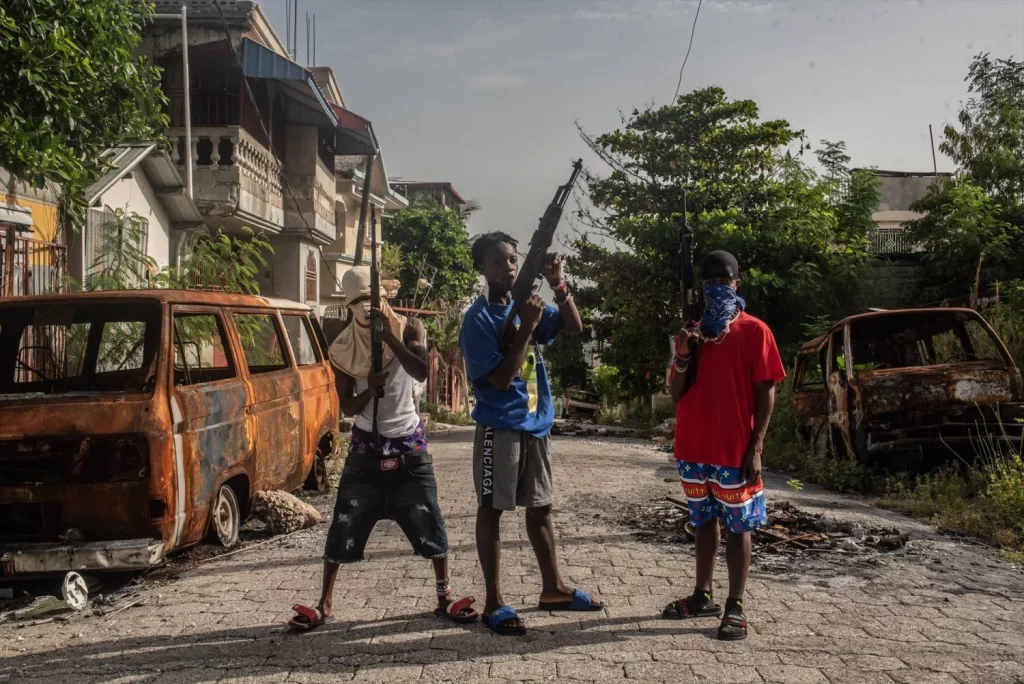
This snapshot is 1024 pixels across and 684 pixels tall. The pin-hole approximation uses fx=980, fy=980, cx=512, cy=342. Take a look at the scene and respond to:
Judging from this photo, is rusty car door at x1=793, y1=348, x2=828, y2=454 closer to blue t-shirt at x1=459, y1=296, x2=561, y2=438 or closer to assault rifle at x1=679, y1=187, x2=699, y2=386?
assault rifle at x1=679, y1=187, x2=699, y2=386

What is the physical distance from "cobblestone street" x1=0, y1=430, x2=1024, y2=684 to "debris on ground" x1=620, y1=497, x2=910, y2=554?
0.17 metres

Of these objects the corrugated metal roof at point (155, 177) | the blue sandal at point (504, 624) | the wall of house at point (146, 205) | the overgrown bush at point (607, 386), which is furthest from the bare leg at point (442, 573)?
the overgrown bush at point (607, 386)

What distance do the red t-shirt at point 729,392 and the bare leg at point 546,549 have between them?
0.73 meters

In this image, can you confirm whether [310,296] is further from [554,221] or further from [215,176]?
[554,221]

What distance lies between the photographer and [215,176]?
54.2 ft

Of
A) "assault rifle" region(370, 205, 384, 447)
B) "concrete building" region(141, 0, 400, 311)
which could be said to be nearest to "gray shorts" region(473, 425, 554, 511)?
"assault rifle" region(370, 205, 384, 447)

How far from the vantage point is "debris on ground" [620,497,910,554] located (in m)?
6.32

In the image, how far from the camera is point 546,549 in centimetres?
466

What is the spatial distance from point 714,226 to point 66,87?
15041 mm

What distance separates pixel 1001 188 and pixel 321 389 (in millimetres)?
21561

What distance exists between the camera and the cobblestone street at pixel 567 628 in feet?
13.1

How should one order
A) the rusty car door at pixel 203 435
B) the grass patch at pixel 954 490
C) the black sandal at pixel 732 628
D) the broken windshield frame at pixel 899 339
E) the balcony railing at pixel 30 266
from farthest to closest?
the broken windshield frame at pixel 899 339
the balcony railing at pixel 30 266
the grass patch at pixel 954 490
the rusty car door at pixel 203 435
the black sandal at pixel 732 628

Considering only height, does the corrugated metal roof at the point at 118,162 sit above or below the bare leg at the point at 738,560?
above

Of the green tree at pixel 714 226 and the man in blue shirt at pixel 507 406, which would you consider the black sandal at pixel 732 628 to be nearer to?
the man in blue shirt at pixel 507 406
